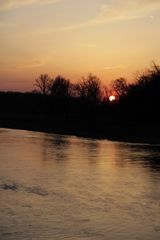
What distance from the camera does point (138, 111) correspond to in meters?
73.1

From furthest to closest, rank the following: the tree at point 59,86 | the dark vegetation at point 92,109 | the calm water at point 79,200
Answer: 1. the tree at point 59,86
2. the dark vegetation at point 92,109
3. the calm water at point 79,200

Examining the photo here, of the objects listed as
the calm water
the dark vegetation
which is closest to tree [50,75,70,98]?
the dark vegetation

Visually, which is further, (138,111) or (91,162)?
(138,111)

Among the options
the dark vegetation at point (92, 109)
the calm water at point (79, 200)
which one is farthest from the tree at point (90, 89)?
the calm water at point (79, 200)

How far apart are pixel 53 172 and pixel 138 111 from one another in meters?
52.5

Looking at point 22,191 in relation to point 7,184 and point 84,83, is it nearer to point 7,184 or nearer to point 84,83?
point 7,184

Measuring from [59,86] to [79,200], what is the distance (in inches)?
4890

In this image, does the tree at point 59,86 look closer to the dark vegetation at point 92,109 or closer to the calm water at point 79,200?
the dark vegetation at point 92,109

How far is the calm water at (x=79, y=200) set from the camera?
1109 centimetres

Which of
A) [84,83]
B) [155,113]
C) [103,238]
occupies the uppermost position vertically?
[84,83]

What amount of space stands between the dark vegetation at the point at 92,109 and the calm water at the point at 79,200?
29180 millimetres

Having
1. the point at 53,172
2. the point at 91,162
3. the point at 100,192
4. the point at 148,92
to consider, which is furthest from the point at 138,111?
the point at 100,192

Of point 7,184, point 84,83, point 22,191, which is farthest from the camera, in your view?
point 84,83

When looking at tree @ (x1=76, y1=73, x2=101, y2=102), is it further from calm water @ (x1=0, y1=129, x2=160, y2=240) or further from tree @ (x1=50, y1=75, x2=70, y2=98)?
calm water @ (x1=0, y1=129, x2=160, y2=240)
